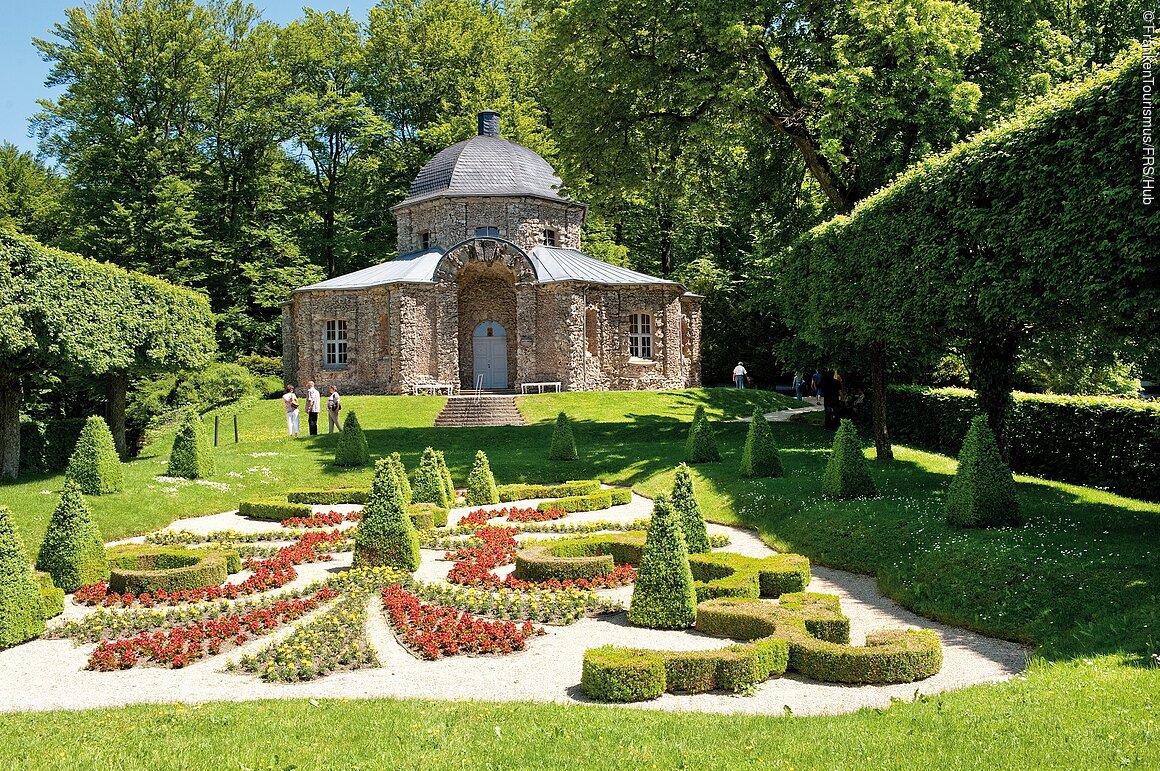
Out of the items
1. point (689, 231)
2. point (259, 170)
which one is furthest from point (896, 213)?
point (259, 170)

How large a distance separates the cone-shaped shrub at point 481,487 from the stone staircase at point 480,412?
454 inches

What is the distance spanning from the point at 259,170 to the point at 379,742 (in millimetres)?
49815

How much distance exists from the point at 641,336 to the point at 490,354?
737 centimetres

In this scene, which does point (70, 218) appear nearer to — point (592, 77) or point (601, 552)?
point (592, 77)

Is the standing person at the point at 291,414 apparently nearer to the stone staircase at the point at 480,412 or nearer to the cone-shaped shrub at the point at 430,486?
the stone staircase at the point at 480,412

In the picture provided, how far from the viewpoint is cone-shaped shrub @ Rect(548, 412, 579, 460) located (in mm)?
26031

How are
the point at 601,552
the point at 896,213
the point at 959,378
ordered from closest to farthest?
the point at 601,552 < the point at 896,213 < the point at 959,378

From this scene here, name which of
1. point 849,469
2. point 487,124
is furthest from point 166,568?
point 487,124

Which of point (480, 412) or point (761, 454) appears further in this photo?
point (480, 412)

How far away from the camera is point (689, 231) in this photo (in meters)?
54.4

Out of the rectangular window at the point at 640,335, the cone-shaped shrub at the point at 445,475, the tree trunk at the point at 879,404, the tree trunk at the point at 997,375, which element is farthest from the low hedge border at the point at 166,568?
the rectangular window at the point at 640,335

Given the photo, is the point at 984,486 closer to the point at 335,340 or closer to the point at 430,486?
the point at 430,486

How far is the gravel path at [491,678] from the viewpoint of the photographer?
849 centimetres

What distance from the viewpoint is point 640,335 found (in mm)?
41625
